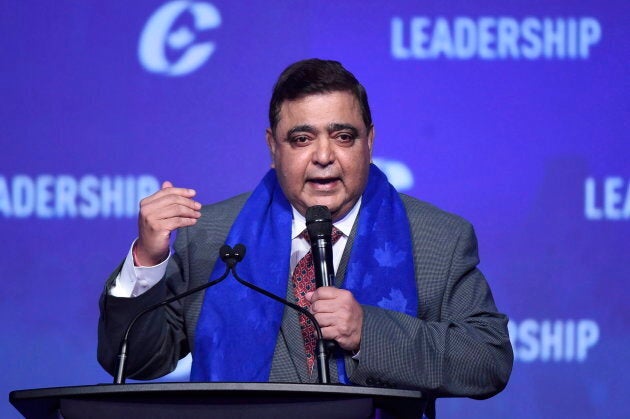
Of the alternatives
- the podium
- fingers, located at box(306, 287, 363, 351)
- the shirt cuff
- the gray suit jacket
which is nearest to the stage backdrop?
the gray suit jacket

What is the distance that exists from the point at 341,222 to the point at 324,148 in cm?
25

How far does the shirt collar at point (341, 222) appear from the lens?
8.75ft

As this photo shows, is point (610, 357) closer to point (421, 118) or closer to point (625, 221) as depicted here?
point (625, 221)

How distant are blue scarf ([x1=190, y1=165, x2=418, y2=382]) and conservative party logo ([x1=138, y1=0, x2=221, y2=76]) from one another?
89cm

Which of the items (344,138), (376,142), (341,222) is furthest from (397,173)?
(344,138)

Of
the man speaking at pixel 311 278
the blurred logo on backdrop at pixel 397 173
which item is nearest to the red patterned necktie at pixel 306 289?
the man speaking at pixel 311 278

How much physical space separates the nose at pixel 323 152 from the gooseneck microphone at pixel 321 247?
342 millimetres

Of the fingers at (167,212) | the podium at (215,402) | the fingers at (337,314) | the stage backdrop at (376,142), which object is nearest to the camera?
the podium at (215,402)

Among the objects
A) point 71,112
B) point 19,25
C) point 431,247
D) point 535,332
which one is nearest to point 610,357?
point 535,332

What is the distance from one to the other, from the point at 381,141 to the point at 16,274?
1.27 m

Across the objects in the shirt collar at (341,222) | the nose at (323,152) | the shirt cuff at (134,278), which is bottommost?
the shirt cuff at (134,278)

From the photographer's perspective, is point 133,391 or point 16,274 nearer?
point 133,391

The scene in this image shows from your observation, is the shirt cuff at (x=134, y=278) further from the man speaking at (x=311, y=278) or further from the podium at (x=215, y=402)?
the podium at (x=215, y=402)

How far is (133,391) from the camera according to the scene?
5.19 ft
